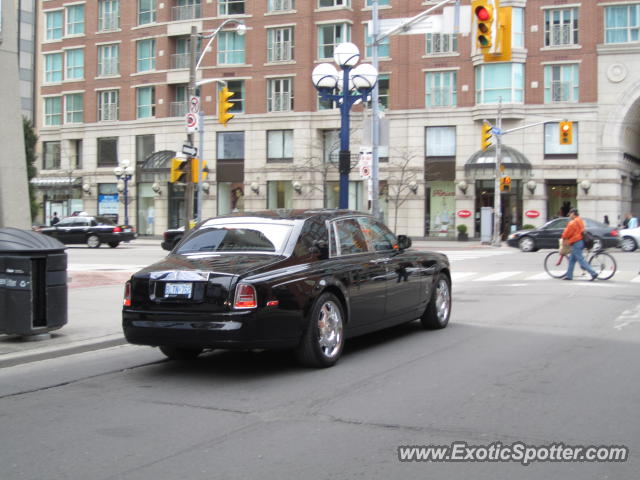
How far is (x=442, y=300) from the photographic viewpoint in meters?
11.0

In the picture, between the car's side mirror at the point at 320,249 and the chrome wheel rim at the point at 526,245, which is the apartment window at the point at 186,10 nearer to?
the chrome wheel rim at the point at 526,245

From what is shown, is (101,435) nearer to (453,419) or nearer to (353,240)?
(453,419)

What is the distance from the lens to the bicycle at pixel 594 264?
18422 mm

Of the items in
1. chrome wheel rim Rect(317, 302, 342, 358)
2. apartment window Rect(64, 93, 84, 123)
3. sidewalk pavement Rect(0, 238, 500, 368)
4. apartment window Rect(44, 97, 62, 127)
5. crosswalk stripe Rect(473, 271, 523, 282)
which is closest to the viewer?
chrome wheel rim Rect(317, 302, 342, 358)

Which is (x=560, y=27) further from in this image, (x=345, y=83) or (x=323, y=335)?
(x=323, y=335)

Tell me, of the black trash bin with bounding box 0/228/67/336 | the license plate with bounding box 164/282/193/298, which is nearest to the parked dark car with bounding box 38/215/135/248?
the black trash bin with bounding box 0/228/67/336

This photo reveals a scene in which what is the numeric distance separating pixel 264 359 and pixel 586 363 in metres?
3.50

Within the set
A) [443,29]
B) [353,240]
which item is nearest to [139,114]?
[443,29]

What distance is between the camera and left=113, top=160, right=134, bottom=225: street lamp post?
48.8m

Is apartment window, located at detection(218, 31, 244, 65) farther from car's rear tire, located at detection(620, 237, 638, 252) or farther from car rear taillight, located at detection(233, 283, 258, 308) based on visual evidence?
car rear taillight, located at detection(233, 283, 258, 308)

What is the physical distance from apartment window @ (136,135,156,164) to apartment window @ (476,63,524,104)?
22.6 m

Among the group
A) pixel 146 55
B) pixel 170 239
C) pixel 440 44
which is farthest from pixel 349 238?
pixel 146 55

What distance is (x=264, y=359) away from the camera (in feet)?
28.2

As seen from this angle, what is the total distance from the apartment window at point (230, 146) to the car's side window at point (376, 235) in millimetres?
41316
